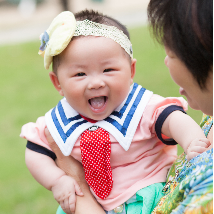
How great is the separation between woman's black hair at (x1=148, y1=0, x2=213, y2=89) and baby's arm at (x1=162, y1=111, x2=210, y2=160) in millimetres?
365

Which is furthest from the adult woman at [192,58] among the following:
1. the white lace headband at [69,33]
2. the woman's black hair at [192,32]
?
the white lace headband at [69,33]

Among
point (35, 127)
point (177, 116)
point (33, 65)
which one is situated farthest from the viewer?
point (33, 65)

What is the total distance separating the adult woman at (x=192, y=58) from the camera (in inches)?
41.4

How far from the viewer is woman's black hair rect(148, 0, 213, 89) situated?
104 centimetres

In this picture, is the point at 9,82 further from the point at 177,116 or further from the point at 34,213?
the point at 177,116

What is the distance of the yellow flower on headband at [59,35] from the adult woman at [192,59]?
521 millimetres

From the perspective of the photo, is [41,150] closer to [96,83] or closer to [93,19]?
[96,83]

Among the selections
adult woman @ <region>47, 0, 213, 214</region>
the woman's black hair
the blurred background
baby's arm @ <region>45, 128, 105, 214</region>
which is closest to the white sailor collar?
baby's arm @ <region>45, 128, 105, 214</region>

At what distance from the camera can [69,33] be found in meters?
1.67

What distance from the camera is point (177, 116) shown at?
63.7 inches

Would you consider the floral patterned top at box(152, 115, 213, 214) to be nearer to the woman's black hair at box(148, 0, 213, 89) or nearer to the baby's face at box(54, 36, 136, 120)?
the woman's black hair at box(148, 0, 213, 89)

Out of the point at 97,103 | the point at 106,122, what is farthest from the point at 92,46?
the point at 106,122

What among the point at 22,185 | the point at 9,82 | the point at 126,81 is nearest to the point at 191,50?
the point at 126,81

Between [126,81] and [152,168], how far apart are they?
0.49 m
